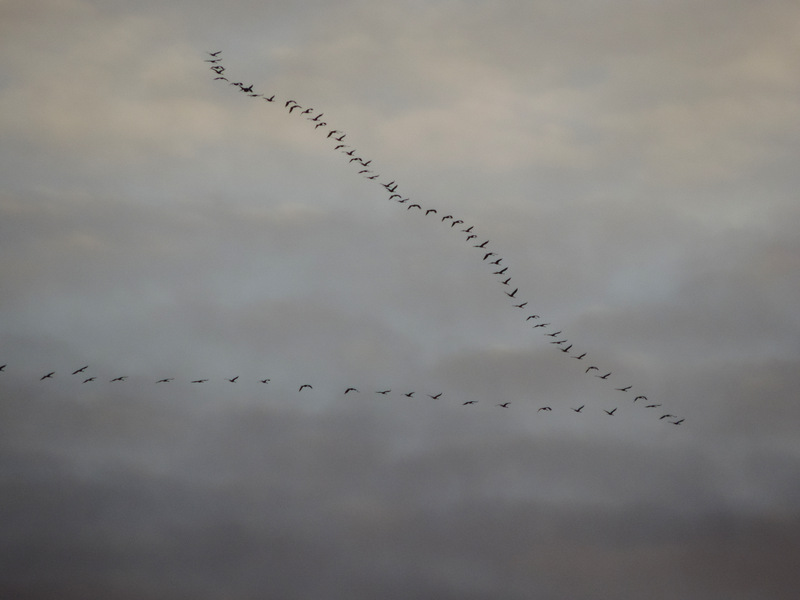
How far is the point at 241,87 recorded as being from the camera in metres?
112
